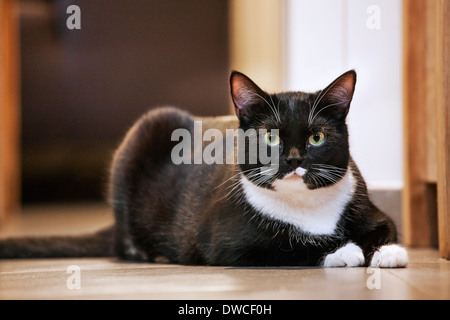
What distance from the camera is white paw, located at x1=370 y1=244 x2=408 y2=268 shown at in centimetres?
159

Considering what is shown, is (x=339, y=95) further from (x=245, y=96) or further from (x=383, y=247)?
(x=383, y=247)

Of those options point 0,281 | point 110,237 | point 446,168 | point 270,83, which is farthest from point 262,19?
point 0,281

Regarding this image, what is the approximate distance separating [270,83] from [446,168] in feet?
6.33

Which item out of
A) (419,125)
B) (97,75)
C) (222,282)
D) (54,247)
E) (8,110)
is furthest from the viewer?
(97,75)

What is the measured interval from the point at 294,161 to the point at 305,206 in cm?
19

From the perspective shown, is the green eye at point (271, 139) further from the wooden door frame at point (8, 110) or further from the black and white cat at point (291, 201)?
the wooden door frame at point (8, 110)

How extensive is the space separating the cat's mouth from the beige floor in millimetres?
227

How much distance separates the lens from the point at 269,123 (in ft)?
5.38

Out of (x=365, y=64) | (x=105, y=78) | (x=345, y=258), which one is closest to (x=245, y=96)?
(x=345, y=258)

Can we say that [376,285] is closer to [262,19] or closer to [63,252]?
[63,252]

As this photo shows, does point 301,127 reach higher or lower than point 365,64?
lower

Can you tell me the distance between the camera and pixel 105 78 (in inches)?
233

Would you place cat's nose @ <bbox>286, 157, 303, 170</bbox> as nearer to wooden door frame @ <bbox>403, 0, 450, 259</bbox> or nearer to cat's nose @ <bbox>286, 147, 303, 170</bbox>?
cat's nose @ <bbox>286, 147, 303, 170</bbox>

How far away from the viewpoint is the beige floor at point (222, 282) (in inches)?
49.0
